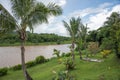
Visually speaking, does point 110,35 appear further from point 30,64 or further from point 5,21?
point 30,64

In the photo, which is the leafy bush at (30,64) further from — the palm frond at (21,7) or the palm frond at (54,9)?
the palm frond at (54,9)

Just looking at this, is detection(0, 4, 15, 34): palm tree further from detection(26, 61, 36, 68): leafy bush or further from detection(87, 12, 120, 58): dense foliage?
detection(26, 61, 36, 68): leafy bush

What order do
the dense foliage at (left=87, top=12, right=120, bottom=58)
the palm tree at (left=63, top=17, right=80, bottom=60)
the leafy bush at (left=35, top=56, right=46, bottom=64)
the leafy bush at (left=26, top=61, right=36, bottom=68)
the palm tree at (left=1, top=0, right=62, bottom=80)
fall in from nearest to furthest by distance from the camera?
1. the palm tree at (left=1, top=0, right=62, bottom=80)
2. the dense foliage at (left=87, top=12, right=120, bottom=58)
3. the palm tree at (left=63, top=17, right=80, bottom=60)
4. the leafy bush at (left=26, top=61, right=36, bottom=68)
5. the leafy bush at (left=35, top=56, right=46, bottom=64)

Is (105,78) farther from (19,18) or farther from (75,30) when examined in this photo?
(75,30)

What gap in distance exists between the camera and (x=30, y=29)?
1327 centimetres

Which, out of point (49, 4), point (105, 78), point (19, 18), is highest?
point (49, 4)

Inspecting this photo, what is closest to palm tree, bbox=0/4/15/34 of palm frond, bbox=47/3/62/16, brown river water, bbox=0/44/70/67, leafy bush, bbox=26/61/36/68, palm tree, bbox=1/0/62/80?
palm tree, bbox=1/0/62/80

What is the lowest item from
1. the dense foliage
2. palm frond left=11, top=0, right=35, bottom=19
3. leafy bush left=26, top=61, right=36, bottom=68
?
leafy bush left=26, top=61, right=36, bottom=68

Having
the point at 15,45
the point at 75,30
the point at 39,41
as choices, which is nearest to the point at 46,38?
the point at 39,41

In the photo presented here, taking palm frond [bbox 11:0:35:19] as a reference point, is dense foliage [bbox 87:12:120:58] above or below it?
below

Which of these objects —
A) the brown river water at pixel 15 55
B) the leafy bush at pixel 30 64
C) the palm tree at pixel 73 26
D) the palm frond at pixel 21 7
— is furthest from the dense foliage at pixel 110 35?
the leafy bush at pixel 30 64

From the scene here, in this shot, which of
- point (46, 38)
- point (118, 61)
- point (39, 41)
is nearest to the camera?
point (118, 61)

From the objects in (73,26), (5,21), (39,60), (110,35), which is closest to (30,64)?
(39,60)

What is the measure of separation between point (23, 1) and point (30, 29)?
7.44 ft
